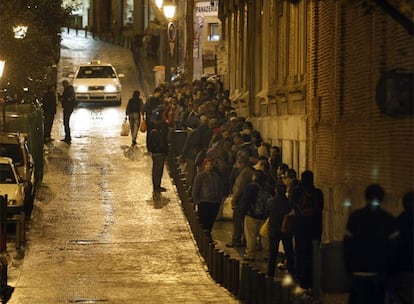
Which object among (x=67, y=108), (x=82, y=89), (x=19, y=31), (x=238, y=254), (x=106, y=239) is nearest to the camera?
(x=238, y=254)

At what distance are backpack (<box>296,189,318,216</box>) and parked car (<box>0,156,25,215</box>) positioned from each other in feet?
29.1

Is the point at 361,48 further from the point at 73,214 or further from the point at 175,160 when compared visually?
the point at 175,160

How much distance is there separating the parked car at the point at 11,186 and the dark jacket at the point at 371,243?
13363 millimetres

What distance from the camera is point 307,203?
17.7m

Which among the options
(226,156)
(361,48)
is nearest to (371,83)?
(361,48)

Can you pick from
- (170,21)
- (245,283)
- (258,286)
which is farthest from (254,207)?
(170,21)

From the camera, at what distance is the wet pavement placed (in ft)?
65.0

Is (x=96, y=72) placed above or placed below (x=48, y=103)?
above

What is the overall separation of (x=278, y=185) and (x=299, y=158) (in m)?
6.27

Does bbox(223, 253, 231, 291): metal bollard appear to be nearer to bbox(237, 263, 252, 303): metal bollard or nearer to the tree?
bbox(237, 263, 252, 303): metal bollard

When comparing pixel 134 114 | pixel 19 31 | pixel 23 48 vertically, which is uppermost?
pixel 19 31

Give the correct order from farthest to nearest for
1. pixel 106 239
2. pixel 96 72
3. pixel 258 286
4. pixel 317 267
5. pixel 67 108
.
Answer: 1. pixel 96 72
2. pixel 67 108
3. pixel 106 239
4. pixel 258 286
5. pixel 317 267

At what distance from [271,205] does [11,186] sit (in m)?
8.36

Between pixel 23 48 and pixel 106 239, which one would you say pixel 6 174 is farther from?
pixel 23 48
